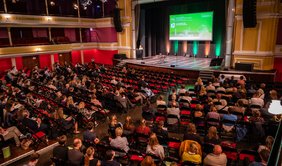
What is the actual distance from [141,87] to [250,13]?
8.13m

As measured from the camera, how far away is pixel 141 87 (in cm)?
1049

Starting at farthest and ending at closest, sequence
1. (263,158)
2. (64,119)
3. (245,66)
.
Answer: (245,66), (64,119), (263,158)

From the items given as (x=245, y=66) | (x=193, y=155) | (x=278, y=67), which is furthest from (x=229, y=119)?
(x=278, y=67)

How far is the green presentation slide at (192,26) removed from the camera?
61.0 feet

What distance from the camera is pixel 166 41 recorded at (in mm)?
23359

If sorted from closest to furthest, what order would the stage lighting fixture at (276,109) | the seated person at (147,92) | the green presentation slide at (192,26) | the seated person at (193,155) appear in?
1. the stage lighting fixture at (276,109)
2. the seated person at (193,155)
3. the seated person at (147,92)
4. the green presentation slide at (192,26)

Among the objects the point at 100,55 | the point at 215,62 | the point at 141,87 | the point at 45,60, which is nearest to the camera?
the point at 141,87

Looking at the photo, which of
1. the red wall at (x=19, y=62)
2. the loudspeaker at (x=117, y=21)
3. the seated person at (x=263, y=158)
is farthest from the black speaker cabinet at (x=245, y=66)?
the red wall at (x=19, y=62)

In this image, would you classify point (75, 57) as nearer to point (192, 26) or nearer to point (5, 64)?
point (5, 64)

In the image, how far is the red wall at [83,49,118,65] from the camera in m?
22.6

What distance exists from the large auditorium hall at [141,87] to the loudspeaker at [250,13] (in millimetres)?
54

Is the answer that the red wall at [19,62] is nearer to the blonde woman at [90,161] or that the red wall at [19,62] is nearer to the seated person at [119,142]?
the seated person at [119,142]

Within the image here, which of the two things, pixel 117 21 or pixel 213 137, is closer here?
pixel 213 137

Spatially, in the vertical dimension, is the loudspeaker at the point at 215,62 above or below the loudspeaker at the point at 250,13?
below
